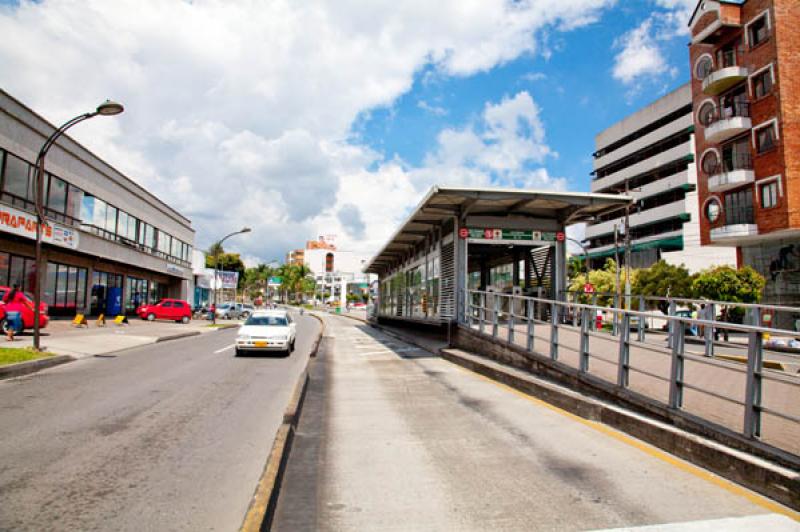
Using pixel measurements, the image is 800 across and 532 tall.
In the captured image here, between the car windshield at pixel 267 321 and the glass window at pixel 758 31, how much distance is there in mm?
35074

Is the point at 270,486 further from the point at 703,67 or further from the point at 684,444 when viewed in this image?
the point at 703,67

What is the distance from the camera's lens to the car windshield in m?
17.3

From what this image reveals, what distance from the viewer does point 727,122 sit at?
3500 centimetres

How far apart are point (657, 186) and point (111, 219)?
54.3 m

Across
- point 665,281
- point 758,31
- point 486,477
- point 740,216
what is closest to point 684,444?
point 486,477

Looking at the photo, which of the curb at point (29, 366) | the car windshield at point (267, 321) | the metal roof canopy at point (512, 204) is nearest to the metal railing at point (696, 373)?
the metal roof canopy at point (512, 204)

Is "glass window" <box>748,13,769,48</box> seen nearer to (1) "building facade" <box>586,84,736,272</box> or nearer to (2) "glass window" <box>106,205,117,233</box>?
(1) "building facade" <box>586,84,736,272</box>

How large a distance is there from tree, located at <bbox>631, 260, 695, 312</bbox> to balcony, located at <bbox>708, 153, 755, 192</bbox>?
7.35 metres

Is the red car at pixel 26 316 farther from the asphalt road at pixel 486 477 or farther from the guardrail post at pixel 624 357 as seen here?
the guardrail post at pixel 624 357

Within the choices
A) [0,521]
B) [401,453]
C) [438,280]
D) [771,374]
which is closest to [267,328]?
[438,280]

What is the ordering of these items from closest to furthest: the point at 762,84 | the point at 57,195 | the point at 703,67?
the point at 57,195 < the point at 762,84 < the point at 703,67

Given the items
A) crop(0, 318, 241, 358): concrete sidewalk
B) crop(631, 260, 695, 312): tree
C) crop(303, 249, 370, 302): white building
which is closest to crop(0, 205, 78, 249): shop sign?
crop(0, 318, 241, 358): concrete sidewalk

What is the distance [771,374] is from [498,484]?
279 centimetres

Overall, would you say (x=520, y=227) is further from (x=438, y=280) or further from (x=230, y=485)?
(x=230, y=485)
